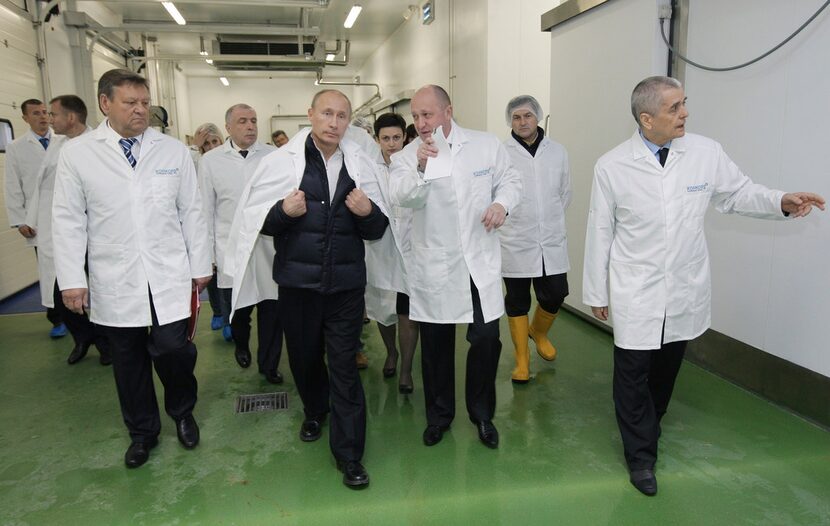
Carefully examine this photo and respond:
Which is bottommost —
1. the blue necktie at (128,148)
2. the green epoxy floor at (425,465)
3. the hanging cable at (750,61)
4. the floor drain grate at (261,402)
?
the floor drain grate at (261,402)

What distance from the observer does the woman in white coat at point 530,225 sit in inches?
141

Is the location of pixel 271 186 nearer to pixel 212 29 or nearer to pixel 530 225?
pixel 530 225

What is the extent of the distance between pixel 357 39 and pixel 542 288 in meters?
12.0

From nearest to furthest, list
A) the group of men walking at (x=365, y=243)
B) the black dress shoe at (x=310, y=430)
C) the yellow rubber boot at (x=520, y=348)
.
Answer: the group of men walking at (x=365, y=243) → the black dress shoe at (x=310, y=430) → the yellow rubber boot at (x=520, y=348)

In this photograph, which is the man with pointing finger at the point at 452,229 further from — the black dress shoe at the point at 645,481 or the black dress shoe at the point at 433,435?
the black dress shoe at the point at 645,481

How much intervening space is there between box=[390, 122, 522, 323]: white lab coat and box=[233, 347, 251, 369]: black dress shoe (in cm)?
186

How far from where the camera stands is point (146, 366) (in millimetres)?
2762

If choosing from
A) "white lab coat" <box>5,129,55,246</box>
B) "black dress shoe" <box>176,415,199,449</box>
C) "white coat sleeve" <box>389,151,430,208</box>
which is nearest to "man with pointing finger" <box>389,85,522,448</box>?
"white coat sleeve" <box>389,151,430,208</box>

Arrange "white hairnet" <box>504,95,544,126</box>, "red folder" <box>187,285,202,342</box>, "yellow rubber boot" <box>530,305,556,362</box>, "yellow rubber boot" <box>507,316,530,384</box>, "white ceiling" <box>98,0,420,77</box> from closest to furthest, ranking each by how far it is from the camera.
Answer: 1. "red folder" <box>187,285,202,342</box>
2. "white hairnet" <box>504,95,544,126</box>
3. "yellow rubber boot" <box>507,316,530,384</box>
4. "yellow rubber boot" <box>530,305,556,362</box>
5. "white ceiling" <box>98,0,420,77</box>

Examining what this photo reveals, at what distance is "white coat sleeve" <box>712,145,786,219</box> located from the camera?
8.04 feet

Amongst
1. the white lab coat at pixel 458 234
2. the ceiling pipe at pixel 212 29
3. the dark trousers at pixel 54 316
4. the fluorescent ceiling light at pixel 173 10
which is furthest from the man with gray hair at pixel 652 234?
the ceiling pipe at pixel 212 29

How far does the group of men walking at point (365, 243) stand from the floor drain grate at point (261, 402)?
48 centimetres

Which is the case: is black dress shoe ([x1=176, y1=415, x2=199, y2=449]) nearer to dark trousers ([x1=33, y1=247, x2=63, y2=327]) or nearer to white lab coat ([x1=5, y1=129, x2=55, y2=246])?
dark trousers ([x1=33, y1=247, x2=63, y2=327])

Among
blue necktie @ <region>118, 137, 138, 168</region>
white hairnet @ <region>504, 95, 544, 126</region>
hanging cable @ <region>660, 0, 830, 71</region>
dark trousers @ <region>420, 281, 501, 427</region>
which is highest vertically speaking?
hanging cable @ <region>660, 0, 830, 71</region>
